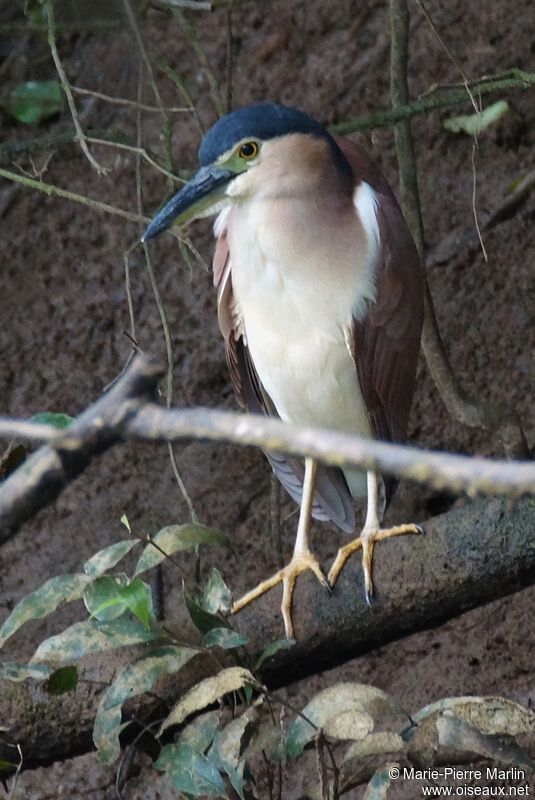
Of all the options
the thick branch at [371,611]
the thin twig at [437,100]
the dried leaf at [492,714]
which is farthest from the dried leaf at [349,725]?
the thin twig at [437,100]

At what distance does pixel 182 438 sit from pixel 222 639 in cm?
114

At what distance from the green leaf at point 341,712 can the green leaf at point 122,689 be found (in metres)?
0.22

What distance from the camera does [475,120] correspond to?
3.14 meters

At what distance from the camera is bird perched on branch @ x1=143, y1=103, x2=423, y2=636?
92.4 inches

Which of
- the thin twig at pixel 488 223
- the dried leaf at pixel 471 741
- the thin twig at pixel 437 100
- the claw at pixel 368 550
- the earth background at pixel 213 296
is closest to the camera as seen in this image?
the dried leaf at pixel 471 741

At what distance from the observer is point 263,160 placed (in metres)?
2.38

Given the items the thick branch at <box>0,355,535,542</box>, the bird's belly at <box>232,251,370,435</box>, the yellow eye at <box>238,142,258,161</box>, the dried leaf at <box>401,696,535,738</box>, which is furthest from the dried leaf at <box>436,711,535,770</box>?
the yellow eye at <box>238,142,258,161</box>

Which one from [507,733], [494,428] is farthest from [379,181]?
[507,733]

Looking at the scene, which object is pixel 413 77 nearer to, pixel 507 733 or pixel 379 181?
pixel 379 181

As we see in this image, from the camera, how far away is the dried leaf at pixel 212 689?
6.08 feet

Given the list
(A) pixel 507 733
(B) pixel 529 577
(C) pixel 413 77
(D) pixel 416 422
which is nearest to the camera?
(A) pixel 507 733

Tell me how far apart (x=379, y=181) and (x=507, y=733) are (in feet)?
4.27

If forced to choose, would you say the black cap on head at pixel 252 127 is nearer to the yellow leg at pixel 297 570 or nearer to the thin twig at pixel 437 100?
the thin twig at pixel 437 100

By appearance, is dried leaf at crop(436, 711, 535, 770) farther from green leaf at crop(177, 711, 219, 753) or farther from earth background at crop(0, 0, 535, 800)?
earth background at crop(0, 0, 535, 800)
